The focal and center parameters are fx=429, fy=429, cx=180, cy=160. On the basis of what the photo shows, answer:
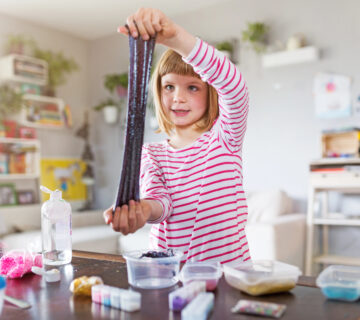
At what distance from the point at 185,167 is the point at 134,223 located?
1.35 feet

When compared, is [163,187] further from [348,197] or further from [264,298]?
[348,197]

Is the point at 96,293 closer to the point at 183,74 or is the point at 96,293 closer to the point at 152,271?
the point at 152,271

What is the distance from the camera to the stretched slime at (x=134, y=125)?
78cm

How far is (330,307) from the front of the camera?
645mm

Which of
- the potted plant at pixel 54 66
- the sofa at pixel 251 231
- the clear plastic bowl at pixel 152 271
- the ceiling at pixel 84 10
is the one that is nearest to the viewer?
the clear plastic bowl at pixel 152 271

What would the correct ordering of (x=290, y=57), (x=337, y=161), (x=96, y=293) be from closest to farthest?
(x=96, y=293) → (x=337, y=161) → (x=290, y=57)

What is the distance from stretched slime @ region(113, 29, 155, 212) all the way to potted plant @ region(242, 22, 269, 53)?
10.5 ft

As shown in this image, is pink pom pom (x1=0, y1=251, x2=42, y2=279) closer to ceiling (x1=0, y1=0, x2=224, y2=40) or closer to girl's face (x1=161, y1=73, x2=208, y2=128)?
girl's face (x1=161, y1=73, x2=208, y2=128)

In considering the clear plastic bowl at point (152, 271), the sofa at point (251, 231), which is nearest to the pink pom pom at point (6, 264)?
the clear plastic bowl at point (152, 271)

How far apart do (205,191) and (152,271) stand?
0.37 m

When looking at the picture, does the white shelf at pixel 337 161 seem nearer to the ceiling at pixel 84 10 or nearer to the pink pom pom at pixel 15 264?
the ceiling at pixel 84 10

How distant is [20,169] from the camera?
4359mm

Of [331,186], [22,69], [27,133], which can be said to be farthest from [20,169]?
[331,186]

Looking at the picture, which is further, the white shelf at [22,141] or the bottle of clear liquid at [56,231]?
the white shelf at [22,141]
